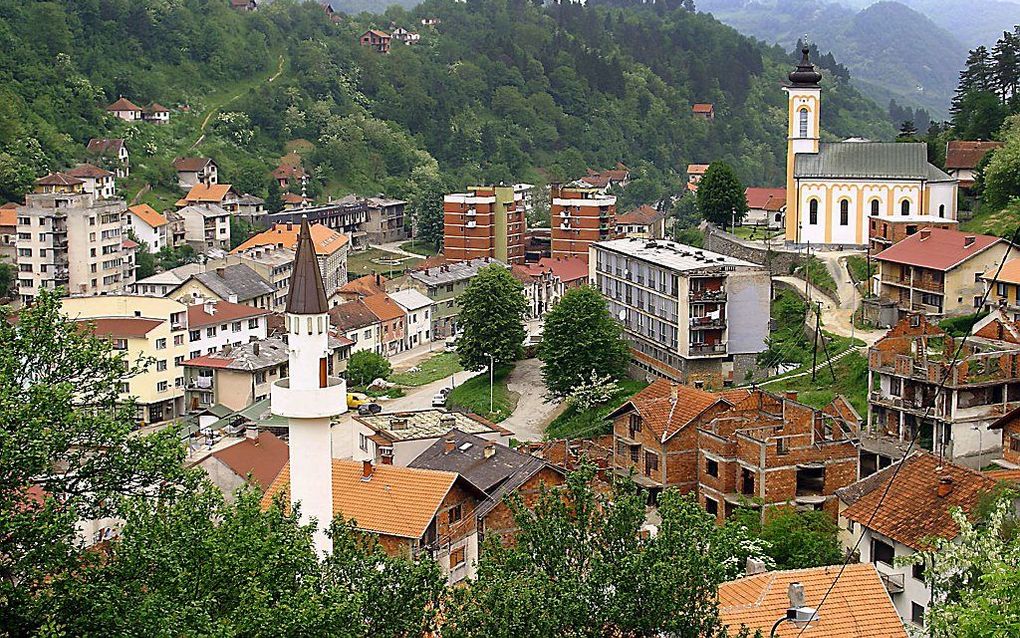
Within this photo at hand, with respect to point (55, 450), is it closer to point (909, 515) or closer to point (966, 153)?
point (909, 515)

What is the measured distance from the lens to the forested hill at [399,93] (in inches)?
3406

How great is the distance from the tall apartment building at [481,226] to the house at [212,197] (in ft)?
43.2

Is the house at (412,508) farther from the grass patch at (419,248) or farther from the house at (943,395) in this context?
the grass patch at (419,248)

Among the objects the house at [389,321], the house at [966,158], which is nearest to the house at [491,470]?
the house at [389,321]

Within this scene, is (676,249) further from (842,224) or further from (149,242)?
(149,242)

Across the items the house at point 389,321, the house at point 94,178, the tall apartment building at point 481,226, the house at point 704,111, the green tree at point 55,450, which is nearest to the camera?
the green tree at point 55,450

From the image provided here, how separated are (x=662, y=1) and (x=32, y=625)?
15112cm

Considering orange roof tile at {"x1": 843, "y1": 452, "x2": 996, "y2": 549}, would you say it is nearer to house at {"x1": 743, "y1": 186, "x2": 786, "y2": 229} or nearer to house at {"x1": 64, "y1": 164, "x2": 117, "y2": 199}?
house at {"x1": 743, "y1": 186, "x2": 786, "y2": 229}

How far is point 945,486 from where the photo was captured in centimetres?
2356

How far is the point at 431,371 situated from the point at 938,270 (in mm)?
22076

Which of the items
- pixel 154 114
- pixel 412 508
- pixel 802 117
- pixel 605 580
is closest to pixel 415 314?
pixel 802 117

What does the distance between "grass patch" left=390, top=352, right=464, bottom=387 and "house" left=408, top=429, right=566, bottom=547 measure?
22.3m

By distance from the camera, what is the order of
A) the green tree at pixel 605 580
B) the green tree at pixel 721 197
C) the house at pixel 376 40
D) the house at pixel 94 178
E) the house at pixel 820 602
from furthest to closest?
1. the house at pixel 376 40
2. the house at pixel 94 178
3. the green tree at pixel 721 197
4. the house at pixel 820 602
5. the green tree at pixel 605 580

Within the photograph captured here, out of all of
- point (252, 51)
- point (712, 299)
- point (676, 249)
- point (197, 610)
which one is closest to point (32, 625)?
point (197, 610)
